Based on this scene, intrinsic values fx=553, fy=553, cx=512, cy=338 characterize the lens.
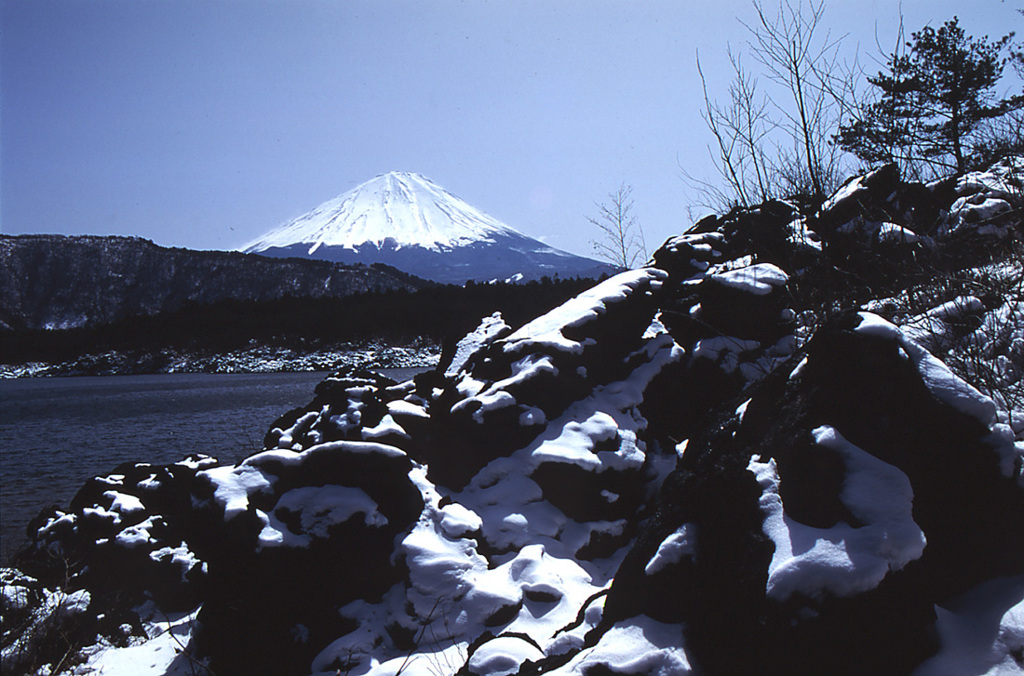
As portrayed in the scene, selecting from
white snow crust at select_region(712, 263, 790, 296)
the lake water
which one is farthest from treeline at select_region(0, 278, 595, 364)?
white snow crust at select_region(712, 263, 790, 296)

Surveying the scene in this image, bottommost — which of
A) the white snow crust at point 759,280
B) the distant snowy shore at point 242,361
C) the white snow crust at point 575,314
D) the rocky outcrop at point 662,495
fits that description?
the distant snowy shore at point 242,361

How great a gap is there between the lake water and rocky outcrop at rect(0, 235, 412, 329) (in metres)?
78.0

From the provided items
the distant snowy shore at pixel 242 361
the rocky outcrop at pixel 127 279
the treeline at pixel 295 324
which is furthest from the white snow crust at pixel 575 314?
the rocky outcrop at pixel 127 279

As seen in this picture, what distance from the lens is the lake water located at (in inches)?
497

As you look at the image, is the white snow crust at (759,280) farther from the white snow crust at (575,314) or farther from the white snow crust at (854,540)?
the white snow crust at (854,540)

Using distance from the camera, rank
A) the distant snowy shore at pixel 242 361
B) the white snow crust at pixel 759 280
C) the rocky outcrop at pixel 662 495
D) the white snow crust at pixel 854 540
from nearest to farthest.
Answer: the white snow crust at pixel 854 540
the rocky outcrop at pixel 662 495
the white snow crust at pixel 759 280
the distant snowy shore at pixel 242 361

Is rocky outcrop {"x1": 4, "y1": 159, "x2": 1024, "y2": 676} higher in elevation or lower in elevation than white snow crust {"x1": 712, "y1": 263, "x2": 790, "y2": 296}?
lower

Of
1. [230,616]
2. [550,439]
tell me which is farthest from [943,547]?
[230,616]

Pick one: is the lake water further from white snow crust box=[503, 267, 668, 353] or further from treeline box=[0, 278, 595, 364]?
treeline box=[0, 278, 595, 364]

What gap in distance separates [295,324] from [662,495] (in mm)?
66282

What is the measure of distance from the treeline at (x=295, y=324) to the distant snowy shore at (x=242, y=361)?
1087 mm

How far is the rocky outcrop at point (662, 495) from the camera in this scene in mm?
2508

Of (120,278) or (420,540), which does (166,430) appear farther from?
(120,278)

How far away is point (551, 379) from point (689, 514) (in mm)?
3089
